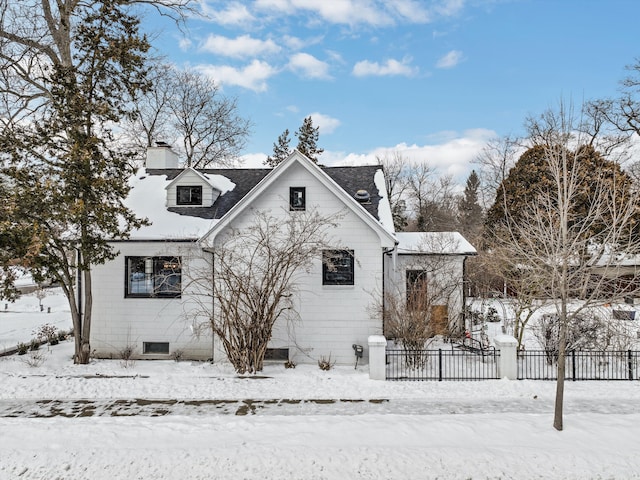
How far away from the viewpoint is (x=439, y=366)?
11.4 m

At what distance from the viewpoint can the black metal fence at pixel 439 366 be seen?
11625mm

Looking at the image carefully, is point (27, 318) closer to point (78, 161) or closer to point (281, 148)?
point (78, 161)

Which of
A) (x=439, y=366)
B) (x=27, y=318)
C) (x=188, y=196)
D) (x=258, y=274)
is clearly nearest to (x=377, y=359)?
(x=439, y=366)

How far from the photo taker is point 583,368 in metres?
12.4

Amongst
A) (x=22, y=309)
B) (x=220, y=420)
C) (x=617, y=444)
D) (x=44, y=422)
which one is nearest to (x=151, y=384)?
(x=44, y=422)

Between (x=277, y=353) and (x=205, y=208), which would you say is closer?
(x=277, y=353)

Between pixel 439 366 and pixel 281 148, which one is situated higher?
pixel 281 148

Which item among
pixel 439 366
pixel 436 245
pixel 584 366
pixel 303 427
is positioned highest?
pixel 436 245

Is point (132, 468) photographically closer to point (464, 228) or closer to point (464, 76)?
point (464, 76)

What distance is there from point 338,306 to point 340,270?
117cm

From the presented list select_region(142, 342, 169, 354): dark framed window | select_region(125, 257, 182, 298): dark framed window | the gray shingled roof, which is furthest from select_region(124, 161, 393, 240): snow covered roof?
select_region(142, 342, 169, 354): dark framed window

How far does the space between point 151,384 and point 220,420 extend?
3421 mm

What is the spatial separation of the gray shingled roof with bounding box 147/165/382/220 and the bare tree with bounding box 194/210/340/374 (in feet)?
8.04

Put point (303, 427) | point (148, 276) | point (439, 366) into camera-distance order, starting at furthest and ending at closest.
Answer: point (148, 276) → point (439, 366) → point (303, 427)
